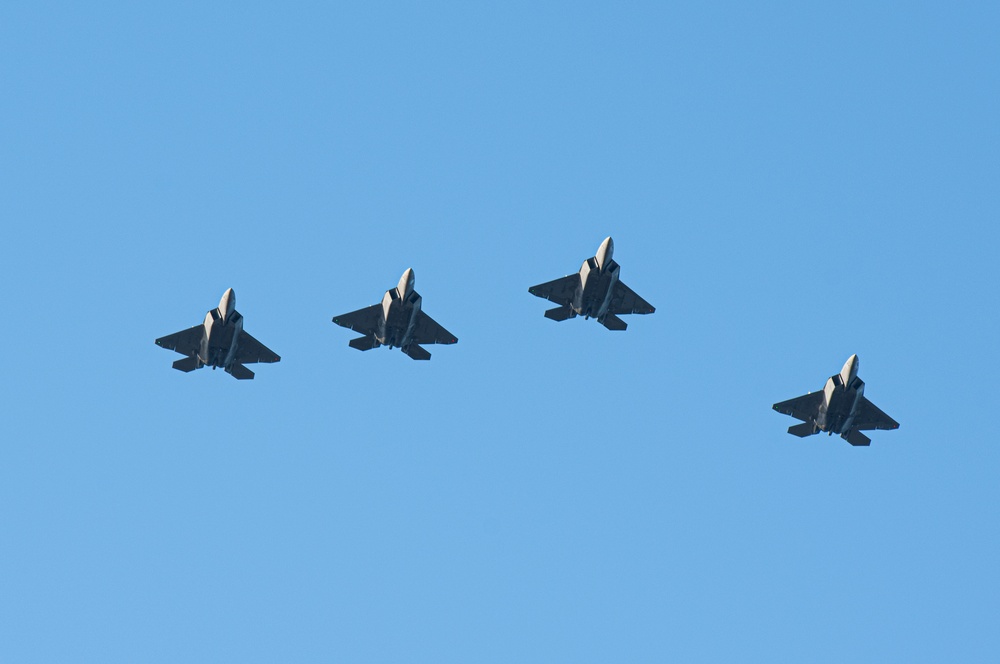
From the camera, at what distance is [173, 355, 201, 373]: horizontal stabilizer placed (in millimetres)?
127938

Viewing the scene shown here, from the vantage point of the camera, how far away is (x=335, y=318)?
12900cm

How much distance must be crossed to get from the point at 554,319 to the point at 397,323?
9525 millimetres

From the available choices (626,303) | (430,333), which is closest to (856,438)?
(626,303)

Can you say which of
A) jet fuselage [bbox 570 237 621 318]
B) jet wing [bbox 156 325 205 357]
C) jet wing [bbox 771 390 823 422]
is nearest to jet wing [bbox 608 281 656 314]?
jet fuselage [bbox 570 237 621 318]

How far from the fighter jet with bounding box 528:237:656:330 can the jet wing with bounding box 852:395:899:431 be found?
1405 cm

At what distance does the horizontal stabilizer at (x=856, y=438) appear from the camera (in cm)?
12874

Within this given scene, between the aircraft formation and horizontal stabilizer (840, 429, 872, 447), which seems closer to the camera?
the aircraft formation

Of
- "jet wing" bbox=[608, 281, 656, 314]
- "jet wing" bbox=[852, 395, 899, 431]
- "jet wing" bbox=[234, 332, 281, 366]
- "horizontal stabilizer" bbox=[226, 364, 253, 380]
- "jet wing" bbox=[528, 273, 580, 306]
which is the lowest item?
"horizontal stabilizer" bbox=[226, 364, 253, 380]

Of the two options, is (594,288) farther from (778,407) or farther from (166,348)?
(166,348)

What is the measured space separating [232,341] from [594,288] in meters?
21.6

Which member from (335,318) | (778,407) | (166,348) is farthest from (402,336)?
(778,407)

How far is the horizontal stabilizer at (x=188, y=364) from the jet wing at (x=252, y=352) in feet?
8.17

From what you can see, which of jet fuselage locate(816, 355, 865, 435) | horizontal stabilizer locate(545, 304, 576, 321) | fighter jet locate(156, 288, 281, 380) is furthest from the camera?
horizontal stabilizer locate(545, 304, 576, 321)

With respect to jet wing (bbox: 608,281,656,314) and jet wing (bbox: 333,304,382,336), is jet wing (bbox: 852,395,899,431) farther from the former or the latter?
jet wing (bbox: 333,304,382,336)
